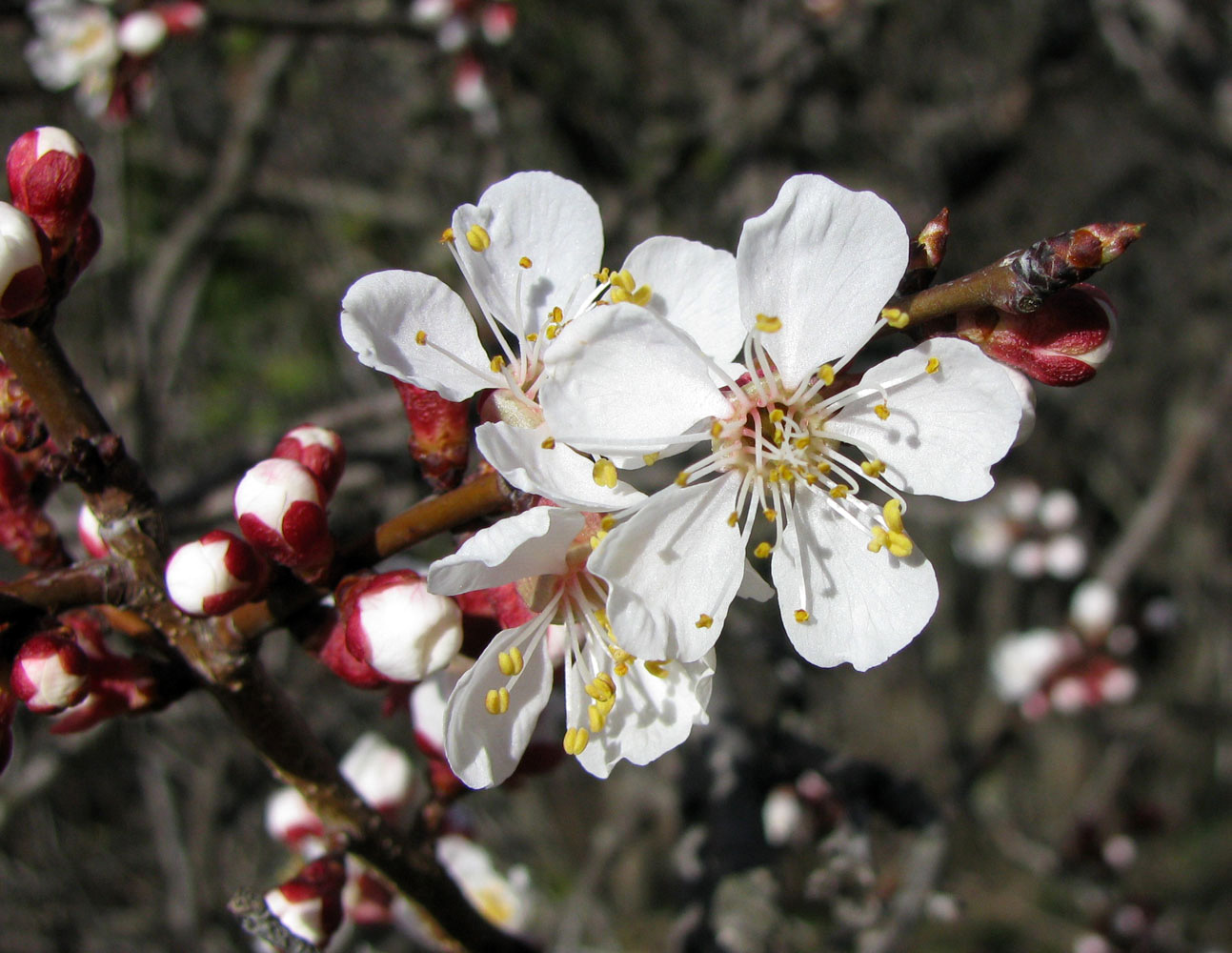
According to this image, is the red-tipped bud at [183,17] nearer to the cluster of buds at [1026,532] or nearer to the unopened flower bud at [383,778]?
the unopened flower bud at [383,778]

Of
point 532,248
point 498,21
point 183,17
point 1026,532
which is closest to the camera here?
point 532,248

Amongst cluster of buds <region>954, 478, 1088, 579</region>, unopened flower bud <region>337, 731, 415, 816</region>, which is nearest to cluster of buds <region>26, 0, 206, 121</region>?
unopened flower bud <region>337, 731, 415, 816</region>

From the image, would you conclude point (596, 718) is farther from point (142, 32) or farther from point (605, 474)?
point (142, 32)

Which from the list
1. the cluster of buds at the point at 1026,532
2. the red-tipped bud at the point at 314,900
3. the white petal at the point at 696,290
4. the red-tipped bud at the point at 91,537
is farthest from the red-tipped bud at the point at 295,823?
the cluster of buds at the point at 1026,532

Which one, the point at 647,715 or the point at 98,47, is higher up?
the point at 98,47

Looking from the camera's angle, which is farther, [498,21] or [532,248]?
[498,21]

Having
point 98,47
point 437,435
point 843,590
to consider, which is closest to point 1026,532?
point 843,590

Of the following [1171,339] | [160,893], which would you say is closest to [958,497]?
[160,893]
